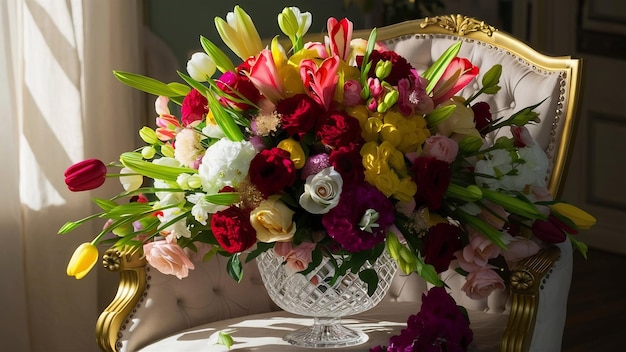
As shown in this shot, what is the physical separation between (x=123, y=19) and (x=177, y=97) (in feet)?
3.15

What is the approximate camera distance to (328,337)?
2.04m

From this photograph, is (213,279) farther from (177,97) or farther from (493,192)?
(493,192)

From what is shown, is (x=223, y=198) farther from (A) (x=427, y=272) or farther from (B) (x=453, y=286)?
(B) (x=453, y=286)

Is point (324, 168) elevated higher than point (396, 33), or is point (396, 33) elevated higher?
point (396, 33)

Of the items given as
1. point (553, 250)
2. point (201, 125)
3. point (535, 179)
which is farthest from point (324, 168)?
point (553, 250)

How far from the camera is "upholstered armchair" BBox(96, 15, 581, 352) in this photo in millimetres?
2047

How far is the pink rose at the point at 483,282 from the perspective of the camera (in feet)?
6.20

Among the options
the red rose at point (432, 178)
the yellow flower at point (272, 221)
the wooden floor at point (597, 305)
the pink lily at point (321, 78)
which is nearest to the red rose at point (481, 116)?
the red rose at point (432, 178)

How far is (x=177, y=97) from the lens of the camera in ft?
6.36

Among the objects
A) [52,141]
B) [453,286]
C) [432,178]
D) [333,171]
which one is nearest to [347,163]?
Answer: [333,171]

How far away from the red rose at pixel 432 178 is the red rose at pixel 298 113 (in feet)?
0.61

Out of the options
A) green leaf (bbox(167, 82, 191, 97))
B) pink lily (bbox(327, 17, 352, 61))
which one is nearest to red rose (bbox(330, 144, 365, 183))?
pink lily (bbox(327, 17, 352, 61))

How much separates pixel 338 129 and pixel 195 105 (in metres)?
0.29

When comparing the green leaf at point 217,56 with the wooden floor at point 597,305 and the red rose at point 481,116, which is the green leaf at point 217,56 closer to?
the red rose at point 481,116
